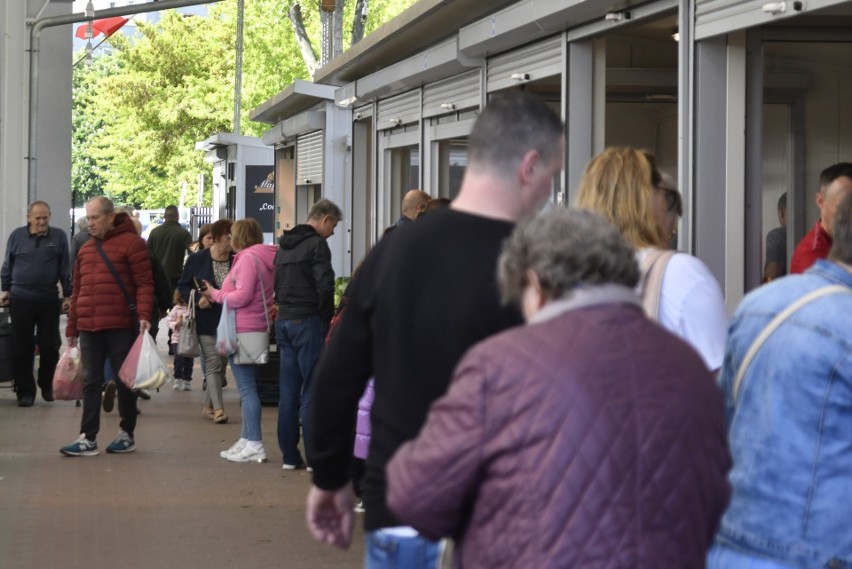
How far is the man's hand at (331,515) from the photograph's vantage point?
3.62m

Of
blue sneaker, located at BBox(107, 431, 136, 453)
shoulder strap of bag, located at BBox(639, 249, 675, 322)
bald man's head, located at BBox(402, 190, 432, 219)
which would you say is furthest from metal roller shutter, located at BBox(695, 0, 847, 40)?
blue sneaker, located at BBox(107, 431, 136, 453)

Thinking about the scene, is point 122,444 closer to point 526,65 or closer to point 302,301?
point 302,301

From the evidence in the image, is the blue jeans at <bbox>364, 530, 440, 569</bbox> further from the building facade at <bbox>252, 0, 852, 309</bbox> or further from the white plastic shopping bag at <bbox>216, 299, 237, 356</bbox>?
the white plastic shopping bag at <bbox>216, 299, 237, 356</bbox>

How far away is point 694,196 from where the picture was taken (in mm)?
7949

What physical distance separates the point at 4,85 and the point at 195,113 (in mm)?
37513

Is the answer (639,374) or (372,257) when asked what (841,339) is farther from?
(372,257)

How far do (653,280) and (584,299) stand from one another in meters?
1.51

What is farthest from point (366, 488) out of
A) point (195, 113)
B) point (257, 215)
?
point (195, 113)

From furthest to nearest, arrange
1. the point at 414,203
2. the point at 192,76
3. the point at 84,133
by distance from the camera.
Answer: the point at 84,133, the point at 192,76, the point at 414,203

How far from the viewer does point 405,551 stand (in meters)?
3.37

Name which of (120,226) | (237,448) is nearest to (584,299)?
(237,448)

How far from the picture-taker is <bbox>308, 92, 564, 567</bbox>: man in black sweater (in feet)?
10.8

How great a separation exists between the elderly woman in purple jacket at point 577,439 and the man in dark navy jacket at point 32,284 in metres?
12.4

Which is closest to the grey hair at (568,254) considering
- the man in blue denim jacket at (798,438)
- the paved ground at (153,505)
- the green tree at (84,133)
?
the man in blue denim jacket at (798,438)
